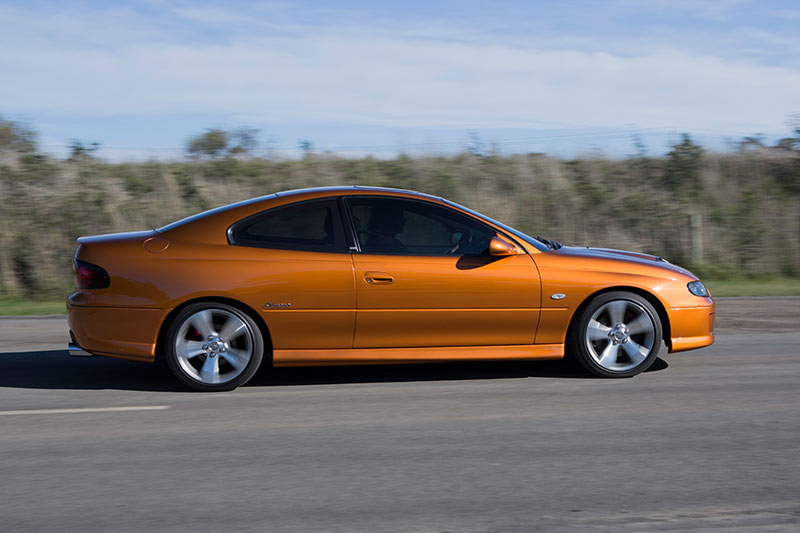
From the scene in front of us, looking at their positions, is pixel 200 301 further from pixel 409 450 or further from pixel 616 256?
pixel 616 256

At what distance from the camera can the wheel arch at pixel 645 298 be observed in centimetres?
710

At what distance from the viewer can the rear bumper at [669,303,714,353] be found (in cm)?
721

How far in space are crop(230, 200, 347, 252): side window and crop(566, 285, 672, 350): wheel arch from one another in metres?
1.94

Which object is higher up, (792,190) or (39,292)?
(792,190)

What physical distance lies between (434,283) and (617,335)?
5.20 feet

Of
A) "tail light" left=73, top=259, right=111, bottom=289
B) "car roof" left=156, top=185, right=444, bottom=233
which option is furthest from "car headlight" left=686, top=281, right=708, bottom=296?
"tail light" left=73, top=259, right=111, bottom=289

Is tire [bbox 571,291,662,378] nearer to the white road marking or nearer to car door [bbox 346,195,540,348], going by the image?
car door [bbox 346,195,540,348]

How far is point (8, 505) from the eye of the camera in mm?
4188

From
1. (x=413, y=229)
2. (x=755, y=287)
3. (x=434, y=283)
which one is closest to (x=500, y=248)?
(x=434, y=283)

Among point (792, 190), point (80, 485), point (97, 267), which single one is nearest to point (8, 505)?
point (80, 485)

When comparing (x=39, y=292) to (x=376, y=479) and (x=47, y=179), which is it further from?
(x=376, y=479)

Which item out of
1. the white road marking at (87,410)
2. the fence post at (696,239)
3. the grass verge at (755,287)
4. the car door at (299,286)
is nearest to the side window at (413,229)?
the car door at (299,286)

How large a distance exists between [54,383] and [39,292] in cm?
797

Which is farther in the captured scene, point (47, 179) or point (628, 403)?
point (47, 179)
